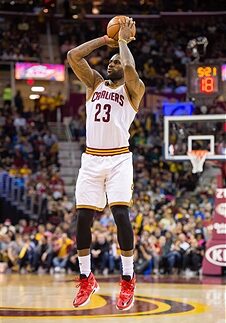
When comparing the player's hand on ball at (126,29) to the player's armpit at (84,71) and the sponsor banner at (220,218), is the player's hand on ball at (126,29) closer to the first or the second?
the player's armpit at (84,71)

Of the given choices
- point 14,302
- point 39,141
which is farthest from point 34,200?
point 14,302

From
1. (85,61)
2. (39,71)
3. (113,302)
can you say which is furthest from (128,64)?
(39,71)

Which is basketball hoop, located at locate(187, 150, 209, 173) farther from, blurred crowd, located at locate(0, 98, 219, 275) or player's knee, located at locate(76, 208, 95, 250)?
player's knee, located at locate(76, 208, 95, 250)

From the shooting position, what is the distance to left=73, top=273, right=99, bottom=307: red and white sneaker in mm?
7168

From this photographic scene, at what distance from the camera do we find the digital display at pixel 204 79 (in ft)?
49.5

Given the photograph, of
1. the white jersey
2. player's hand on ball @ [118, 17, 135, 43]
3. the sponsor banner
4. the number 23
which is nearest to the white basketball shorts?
the white jersey

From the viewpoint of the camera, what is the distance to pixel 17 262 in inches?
698

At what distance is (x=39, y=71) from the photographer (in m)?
27.4

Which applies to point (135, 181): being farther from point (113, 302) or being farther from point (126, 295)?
point (126, 295)

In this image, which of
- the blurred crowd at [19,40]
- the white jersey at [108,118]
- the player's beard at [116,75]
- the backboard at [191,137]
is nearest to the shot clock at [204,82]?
the backboard at [191,137]

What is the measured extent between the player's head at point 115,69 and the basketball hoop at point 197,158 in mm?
8243

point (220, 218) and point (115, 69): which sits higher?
point (115, 69)

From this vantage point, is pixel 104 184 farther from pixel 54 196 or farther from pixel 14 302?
pixel 54 196

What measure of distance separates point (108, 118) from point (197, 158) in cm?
857
